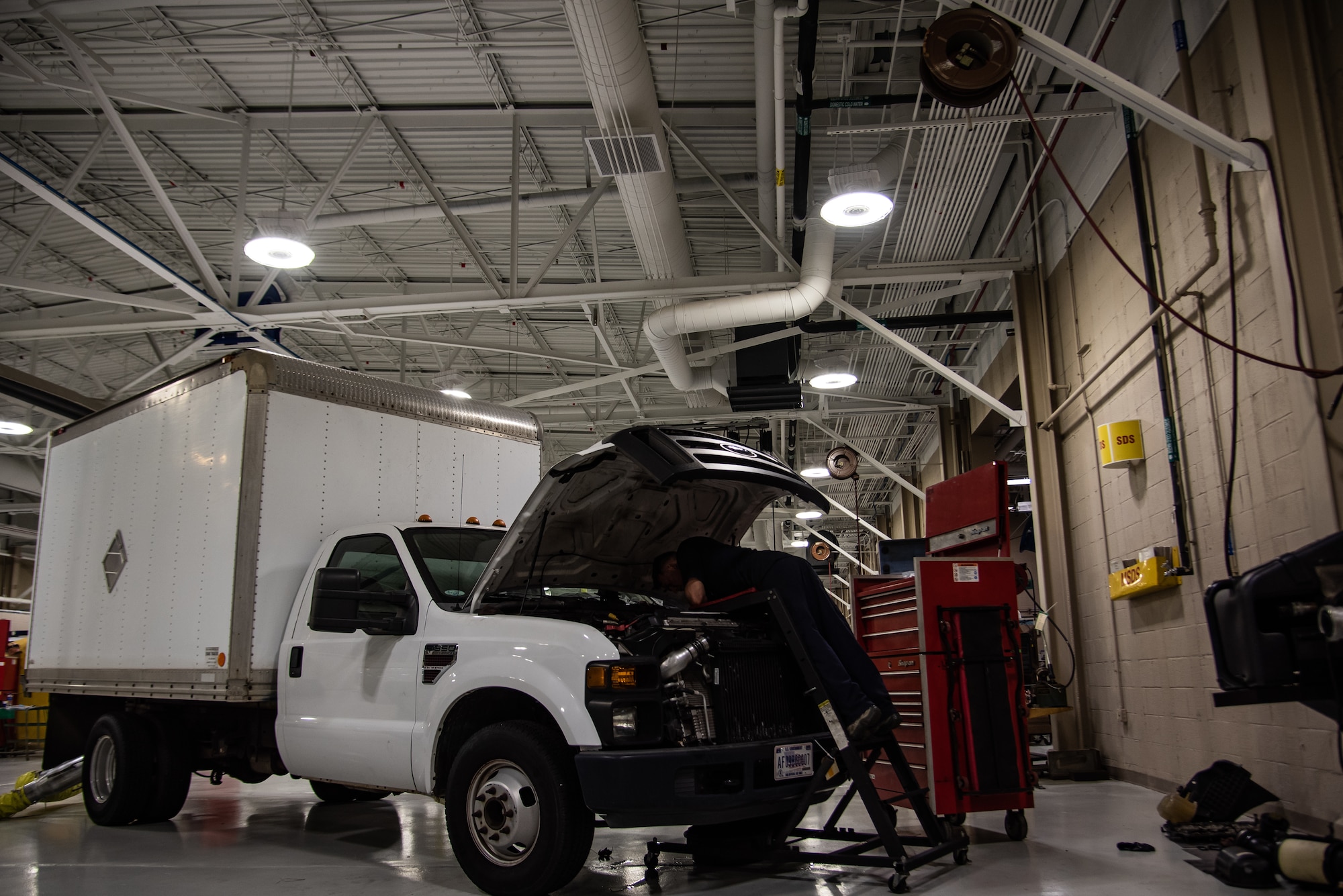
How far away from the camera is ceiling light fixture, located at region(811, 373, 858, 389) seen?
13602 millimetres

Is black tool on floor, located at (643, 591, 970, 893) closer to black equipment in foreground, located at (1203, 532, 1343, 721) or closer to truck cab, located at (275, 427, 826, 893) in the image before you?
truck cab, located at (275, 427, 826, 893)

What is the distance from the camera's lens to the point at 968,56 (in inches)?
226

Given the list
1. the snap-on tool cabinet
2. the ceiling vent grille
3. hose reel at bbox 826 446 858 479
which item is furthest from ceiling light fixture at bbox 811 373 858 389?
the snap-on tool cabinet

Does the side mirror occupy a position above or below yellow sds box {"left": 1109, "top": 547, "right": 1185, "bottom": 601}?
below

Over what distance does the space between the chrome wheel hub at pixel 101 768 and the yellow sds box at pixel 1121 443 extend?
8275mm

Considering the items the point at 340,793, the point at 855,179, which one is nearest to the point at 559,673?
the point at 340,793

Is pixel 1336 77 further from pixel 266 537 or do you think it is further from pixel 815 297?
pixel 266 537

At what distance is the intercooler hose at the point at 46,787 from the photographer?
7258mm

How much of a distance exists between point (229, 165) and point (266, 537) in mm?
7942

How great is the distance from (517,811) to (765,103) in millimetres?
6658

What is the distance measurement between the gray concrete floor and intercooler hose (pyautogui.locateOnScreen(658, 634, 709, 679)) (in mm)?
1095

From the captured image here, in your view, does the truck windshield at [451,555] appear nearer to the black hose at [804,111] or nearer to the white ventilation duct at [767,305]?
the black hose at [804,111]

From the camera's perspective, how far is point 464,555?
6004 mm

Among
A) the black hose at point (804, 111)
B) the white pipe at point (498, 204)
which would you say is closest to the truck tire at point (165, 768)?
the white pipe at point (498, 204)
